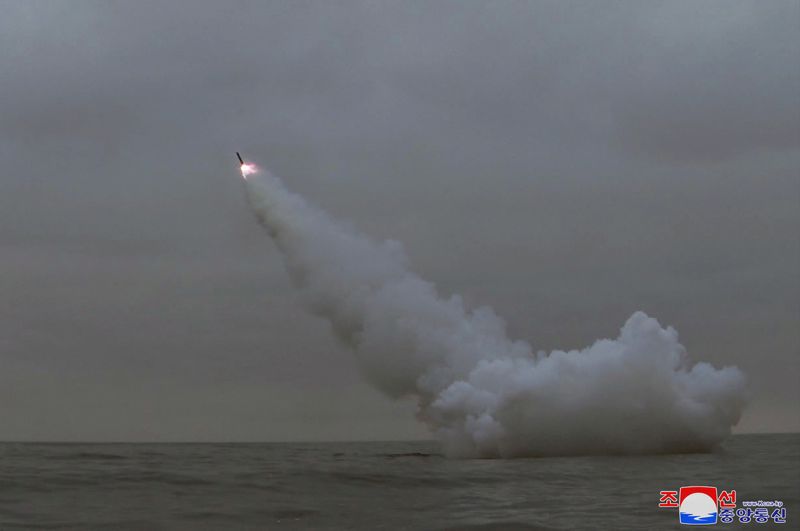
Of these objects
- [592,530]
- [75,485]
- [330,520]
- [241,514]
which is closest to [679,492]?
[592,530]

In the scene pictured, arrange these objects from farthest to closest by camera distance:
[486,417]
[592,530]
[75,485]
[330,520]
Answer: [486,417] → [75,485] → [330,520] → [592,530]

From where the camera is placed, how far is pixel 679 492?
40938 mm

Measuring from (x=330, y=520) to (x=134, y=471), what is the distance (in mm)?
31680

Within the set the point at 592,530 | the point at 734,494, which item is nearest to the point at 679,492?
the point at 734,494

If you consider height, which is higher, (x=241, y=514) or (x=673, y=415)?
(x=673, y=415)

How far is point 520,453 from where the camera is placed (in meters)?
83.8

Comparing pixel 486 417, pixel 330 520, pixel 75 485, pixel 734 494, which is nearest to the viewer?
pixel 330 520

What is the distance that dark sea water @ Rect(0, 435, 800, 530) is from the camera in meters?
33.8

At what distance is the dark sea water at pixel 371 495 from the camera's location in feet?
111

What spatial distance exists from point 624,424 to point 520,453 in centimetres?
1065

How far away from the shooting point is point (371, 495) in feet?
146

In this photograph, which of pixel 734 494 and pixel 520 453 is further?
pixel 520 453

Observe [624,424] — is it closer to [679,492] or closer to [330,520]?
[679,492]

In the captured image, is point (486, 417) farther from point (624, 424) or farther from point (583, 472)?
point (583, 472)
